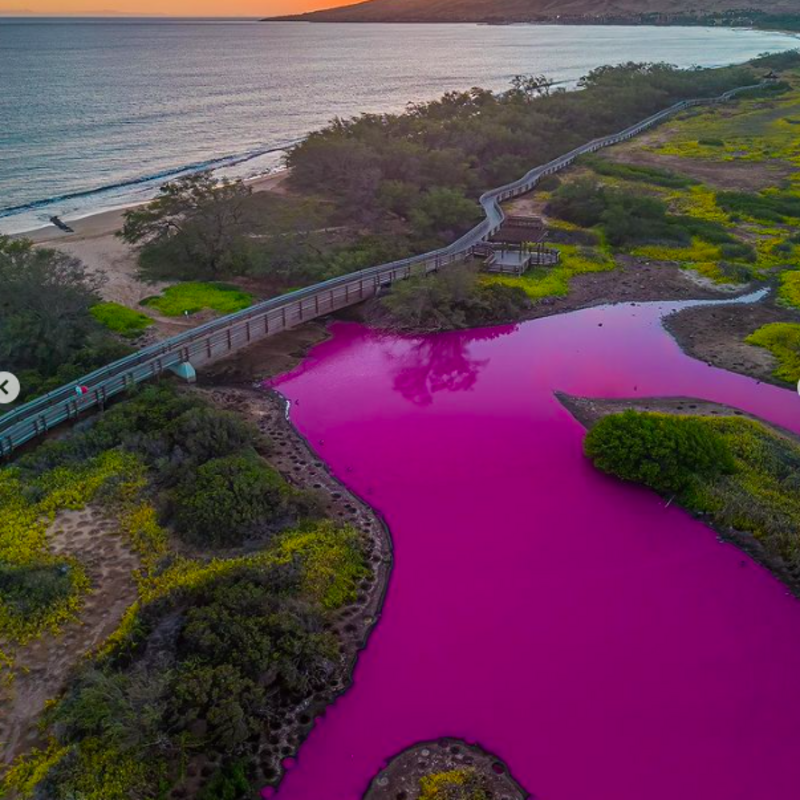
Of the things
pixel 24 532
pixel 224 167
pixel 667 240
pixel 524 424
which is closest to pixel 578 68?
pixel 224 167

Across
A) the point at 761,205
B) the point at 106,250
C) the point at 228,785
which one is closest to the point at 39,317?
the point at 106,250

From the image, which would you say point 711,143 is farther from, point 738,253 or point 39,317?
point 39,317

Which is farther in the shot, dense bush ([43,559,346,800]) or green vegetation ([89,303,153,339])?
green vegetation ([89,303,153,339])

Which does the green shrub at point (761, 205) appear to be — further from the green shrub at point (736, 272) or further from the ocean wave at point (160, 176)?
the ocean wave at point (160, 176)

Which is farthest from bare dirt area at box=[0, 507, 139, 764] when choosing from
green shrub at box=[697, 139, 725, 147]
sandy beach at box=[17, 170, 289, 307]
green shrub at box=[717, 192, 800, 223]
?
green shrub at box=[697, 139, 725, 147]

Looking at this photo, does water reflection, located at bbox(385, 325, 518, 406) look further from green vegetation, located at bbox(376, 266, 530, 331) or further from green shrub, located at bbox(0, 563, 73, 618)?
green shrub, located at bbox(0, 563, 73, 618)

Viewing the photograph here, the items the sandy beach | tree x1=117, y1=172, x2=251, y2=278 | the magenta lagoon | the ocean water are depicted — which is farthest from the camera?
the ocean water
